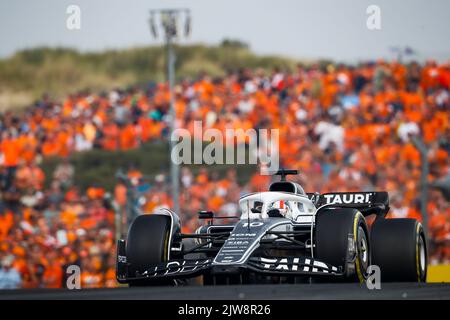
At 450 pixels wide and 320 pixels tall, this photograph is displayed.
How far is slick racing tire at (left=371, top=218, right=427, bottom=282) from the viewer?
12.7 metres

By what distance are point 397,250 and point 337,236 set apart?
49.5 inches

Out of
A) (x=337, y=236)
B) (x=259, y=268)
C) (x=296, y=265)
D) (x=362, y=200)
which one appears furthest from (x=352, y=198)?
(x=259, y=268)

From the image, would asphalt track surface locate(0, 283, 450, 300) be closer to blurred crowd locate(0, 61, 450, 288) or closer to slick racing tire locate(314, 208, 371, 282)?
slick racing tire locate(314, 208, 371, 282)

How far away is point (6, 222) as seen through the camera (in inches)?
1065

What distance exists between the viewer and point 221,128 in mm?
28828

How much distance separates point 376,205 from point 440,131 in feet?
43.0

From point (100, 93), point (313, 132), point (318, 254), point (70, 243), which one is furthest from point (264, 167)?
point (318, 254)

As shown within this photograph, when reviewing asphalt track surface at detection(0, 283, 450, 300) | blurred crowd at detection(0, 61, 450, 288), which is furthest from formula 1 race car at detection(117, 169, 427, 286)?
blurred crowd at detection(0, 61, 450, 288)

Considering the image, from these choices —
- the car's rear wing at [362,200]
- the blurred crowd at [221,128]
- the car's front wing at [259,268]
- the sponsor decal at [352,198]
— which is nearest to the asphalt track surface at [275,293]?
the car's front wing at [259,268]

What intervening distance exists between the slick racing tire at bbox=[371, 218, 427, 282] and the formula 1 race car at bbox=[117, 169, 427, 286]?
11mm

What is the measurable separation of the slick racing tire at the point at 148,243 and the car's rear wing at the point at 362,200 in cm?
234

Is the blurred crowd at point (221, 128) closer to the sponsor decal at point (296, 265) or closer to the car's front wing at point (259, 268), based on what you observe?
the car's front wing at point (259, 268)

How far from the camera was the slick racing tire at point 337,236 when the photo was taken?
1180cm

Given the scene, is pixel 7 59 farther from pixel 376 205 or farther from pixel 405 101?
pixel 376 205
